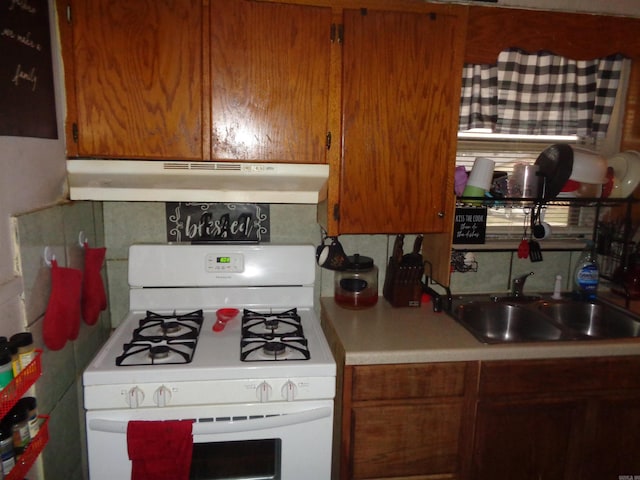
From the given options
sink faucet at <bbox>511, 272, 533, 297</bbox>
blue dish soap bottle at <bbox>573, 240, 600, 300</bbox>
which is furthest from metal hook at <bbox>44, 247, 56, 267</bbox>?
blue dish soap bottle at <bbox>573, 240, 600, 300</bbox>

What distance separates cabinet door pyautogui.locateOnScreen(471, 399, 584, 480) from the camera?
61.7 inches

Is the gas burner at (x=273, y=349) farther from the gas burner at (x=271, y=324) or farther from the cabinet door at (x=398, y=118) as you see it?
the cabinet door at (x=398, y=118)

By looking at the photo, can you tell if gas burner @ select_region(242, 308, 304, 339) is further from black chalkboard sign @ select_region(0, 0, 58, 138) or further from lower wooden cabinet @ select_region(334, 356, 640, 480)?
black chalkboard sign @ select_region(0, 0, 58, 138)

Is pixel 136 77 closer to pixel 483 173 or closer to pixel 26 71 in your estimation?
pixel 26 71

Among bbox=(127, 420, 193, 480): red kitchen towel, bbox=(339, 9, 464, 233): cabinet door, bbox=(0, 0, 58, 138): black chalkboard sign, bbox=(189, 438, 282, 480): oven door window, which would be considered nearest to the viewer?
bbox=(0, 0, 58, 138): black chalkboard sign

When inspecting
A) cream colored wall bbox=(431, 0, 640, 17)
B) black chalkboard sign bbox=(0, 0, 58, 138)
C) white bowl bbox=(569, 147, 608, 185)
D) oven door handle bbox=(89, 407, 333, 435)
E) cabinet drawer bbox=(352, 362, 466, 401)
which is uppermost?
cream colored wall bbox=(431, 0, 640, 17)

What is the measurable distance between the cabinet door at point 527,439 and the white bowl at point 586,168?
2.88 feet

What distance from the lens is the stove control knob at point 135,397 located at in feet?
4.34

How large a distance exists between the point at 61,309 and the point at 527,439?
1.67 meters

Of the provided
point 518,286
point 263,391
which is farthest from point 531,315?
→ point 263,391

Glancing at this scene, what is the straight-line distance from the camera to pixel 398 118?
157 cm

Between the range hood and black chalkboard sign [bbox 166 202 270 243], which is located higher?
the range hood

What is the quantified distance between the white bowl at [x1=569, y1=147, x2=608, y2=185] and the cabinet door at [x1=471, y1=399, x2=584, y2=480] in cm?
88

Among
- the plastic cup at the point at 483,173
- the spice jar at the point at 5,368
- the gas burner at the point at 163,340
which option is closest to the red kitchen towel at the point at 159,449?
the gas burner at the point at 163,340
